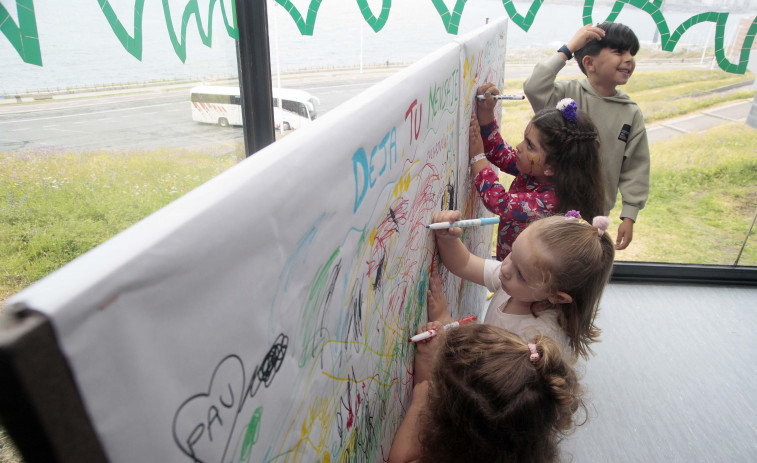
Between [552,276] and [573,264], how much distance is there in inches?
2.1

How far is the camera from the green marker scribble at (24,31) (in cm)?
125

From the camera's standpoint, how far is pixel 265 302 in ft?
1.15

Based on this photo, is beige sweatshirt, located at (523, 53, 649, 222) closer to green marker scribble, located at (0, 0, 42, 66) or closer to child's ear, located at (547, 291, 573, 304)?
child's ear, located at (547, 291, 573, 304)

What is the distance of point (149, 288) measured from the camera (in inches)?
9.4

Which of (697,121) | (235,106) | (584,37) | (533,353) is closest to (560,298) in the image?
(533,353)

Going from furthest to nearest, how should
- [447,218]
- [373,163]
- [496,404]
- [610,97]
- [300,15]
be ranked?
[300,15] < [610,97] < [447,218] < [496,404] < [373,163]

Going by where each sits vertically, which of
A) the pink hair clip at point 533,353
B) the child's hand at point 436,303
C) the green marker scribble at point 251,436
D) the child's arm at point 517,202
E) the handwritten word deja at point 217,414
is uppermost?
the handwritten word deja at point 217,414

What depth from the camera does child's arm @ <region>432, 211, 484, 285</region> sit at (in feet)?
3.28

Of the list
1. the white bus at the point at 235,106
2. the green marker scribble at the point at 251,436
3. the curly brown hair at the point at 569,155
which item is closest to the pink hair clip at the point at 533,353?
the green marker scribble at the point at 251,436

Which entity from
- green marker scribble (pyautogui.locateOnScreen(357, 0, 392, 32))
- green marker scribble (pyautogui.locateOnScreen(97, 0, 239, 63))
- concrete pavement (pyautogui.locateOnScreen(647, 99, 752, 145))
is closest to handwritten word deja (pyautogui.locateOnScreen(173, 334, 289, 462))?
green marker scribble (pyautogui.locateOnScreen(97, 0, 239, 63))

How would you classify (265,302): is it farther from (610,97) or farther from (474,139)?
(610,97)

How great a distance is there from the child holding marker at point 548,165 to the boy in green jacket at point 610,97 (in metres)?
0.40

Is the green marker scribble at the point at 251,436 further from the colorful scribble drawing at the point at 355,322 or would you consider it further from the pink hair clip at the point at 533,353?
the pink hair clip at the point at 533,353

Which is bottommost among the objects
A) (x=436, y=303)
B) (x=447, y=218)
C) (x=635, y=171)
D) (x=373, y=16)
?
(x=436, y=303)
